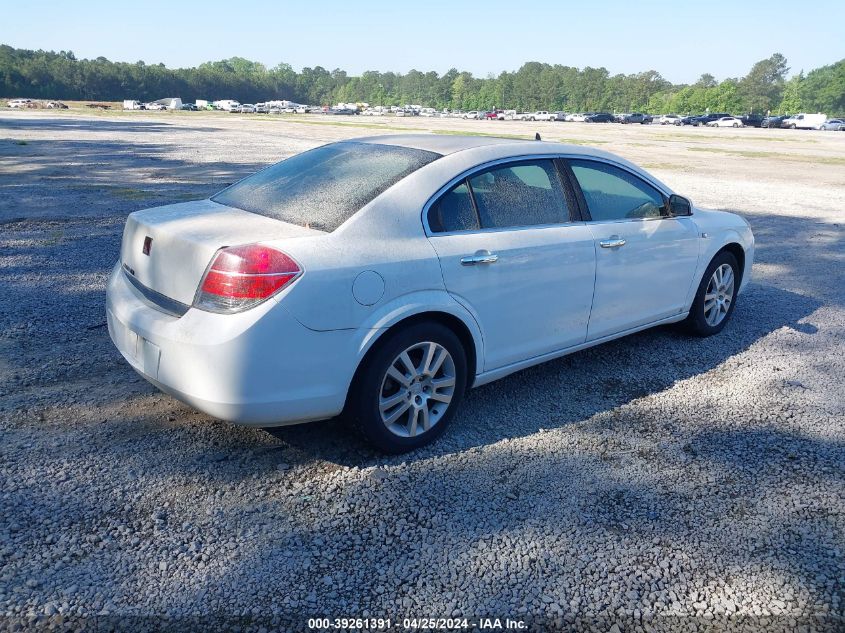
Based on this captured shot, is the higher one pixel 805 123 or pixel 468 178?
pixel 805 123

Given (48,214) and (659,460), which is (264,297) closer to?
(659,460)

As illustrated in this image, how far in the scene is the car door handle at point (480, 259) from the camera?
3.70 meters

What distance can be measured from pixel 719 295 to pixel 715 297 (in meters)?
0.07

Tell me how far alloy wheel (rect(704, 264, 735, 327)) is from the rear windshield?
2905mm

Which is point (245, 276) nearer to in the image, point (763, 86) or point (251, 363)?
point (251, 363)

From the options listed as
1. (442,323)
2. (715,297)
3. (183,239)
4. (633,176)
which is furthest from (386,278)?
(715,297)

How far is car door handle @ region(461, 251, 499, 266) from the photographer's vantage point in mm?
3703

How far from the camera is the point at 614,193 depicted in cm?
474

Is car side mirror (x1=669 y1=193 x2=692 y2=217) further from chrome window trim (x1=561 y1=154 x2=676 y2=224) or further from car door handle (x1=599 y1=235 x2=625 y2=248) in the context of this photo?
car door handle (x1=599 y1=235 x2=625 y2=248)

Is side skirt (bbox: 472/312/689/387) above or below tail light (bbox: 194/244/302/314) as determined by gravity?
below

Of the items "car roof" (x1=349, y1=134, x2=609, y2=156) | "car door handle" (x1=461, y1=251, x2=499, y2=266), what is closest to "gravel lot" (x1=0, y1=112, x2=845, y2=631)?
"car door handle" (x1=461, y1=251, x2=499, y2=266)

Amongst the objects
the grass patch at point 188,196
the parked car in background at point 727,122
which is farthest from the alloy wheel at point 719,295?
the parked car in background at point 727,122

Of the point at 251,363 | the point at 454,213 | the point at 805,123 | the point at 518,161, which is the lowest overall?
the point at 251,363

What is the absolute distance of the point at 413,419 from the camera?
12.0 feet
